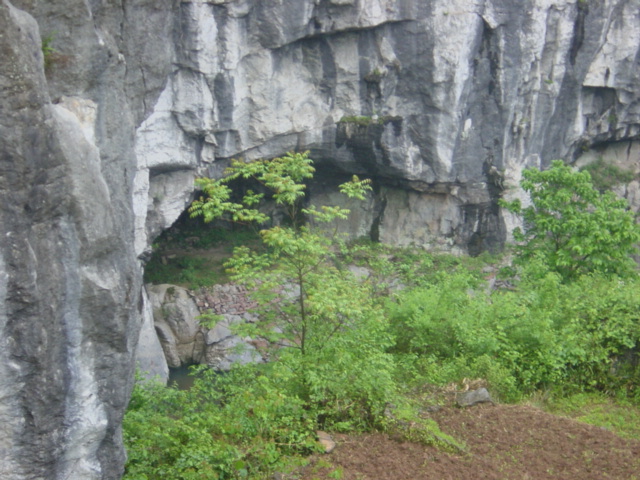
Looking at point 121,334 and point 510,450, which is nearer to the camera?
point 121,334

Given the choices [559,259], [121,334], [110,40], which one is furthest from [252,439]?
[559,259]

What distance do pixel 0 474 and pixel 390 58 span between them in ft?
48.6

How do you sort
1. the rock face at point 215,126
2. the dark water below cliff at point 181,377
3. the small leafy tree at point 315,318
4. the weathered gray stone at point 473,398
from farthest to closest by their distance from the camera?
1. the dark water below cliff at point 181,377
2. the weathered gray stone at point 473,398
3. the small leafy tree at point 315,318
4. the rock face at point 215,126

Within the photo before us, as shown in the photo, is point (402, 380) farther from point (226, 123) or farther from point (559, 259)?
point (226, 123)

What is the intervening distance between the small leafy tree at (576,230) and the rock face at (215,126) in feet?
19.5

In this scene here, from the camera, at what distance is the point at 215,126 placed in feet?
50.0

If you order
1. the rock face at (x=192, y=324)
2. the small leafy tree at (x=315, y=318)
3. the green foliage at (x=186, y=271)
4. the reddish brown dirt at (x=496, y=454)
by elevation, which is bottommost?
the rock face at (x=192, y=324)

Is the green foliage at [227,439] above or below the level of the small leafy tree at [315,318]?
below

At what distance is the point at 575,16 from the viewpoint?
58.7ft

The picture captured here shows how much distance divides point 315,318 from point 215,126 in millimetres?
9902

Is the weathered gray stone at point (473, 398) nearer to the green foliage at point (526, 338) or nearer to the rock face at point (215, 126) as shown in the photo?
the green foliage at point (526, 338)

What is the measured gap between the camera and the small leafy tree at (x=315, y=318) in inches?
236

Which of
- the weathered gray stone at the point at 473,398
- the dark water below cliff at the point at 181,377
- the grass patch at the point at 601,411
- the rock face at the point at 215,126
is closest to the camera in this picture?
the rock face at the point at 215,126

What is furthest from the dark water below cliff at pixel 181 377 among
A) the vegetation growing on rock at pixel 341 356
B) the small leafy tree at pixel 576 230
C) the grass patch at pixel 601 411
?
the grass patch at pixel 601 411
